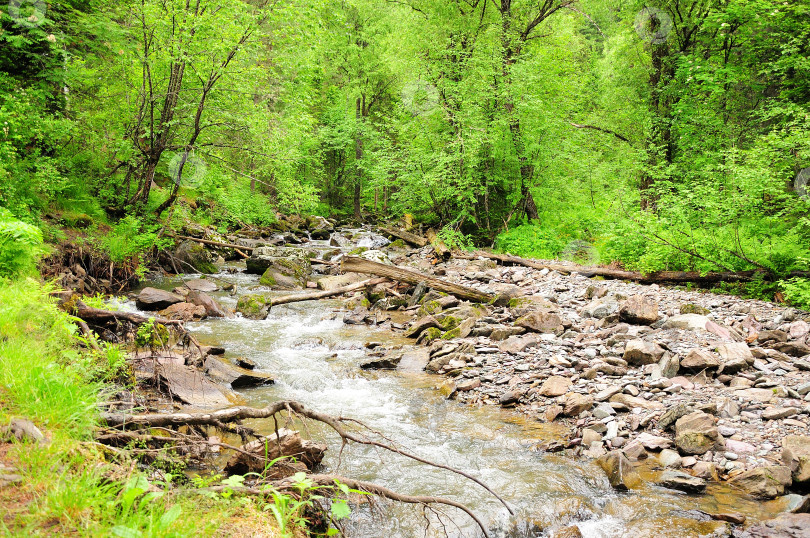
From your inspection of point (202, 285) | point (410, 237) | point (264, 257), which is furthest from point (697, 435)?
point (410, 237)

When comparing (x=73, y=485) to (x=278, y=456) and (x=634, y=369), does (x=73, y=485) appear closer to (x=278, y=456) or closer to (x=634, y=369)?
(x=278, y=456)

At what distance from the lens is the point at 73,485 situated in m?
2.31

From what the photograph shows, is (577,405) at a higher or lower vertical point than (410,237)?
higher

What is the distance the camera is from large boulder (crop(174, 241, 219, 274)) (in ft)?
48.4

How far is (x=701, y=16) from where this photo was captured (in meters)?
15.1

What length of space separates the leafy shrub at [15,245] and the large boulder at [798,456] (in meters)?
8.75

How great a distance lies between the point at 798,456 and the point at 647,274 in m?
7.73

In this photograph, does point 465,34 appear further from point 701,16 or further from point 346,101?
point 346,101

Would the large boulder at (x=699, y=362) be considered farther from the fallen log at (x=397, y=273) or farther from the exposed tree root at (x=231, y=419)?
the fallen log at (x=397, y=273)

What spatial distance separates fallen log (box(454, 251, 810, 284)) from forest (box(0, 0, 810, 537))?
0.28 feet

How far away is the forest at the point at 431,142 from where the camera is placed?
8352 mm

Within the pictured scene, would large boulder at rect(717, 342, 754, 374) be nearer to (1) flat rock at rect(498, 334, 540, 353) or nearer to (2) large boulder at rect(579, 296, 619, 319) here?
(2) large boulder at rect(579, 296, 619, 319)

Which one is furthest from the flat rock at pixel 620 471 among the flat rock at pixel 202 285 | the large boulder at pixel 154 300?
the flat rock at pixel 202 285

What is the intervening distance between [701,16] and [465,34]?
848 cm
